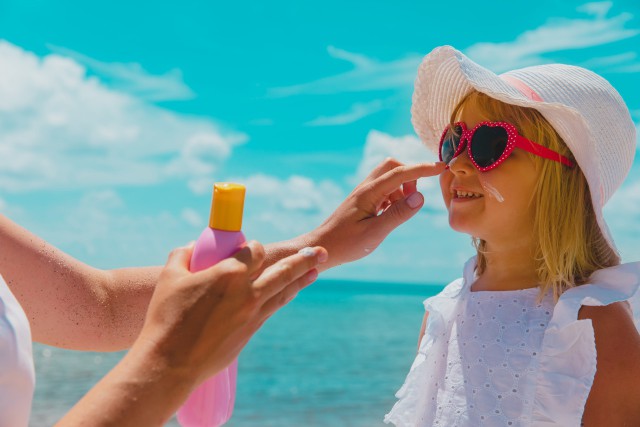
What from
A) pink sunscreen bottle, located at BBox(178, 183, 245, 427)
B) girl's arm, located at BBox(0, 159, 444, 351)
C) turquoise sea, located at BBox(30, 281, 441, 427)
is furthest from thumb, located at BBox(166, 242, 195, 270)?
turquoise sea, located at BBox(30, 281, 441, 427)

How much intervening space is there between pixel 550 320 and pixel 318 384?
43.5ft

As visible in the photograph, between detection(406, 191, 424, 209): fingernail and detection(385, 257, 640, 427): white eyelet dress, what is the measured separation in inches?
16.5

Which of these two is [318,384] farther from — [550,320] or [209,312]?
[209,312]

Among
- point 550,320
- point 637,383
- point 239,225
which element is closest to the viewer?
point 239,225

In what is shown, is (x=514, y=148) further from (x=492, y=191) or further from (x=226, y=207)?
(x=226, y=207)

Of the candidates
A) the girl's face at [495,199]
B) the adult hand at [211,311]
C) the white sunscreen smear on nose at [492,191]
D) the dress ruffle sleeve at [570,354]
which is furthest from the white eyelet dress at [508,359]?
the adult hand at [211,311]

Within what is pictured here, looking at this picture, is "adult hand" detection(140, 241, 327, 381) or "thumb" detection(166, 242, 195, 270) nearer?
"adult hand" detection(140, 241, 327, 381)

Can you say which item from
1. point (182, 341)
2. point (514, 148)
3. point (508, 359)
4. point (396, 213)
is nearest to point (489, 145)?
point (514, 148)

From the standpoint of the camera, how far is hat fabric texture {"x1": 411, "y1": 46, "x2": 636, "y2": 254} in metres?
2.43

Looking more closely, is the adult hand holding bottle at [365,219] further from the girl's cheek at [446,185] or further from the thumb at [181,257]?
the thumb at [181,257]

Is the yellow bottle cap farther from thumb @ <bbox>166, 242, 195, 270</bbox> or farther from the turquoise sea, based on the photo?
the turquoise sea

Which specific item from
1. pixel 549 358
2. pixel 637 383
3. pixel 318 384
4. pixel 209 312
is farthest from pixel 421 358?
pixel 318 384

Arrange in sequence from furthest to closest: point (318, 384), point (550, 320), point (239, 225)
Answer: point (318, 384), point (550, 320), point (239, 225)

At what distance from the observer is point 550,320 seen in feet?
7.82
